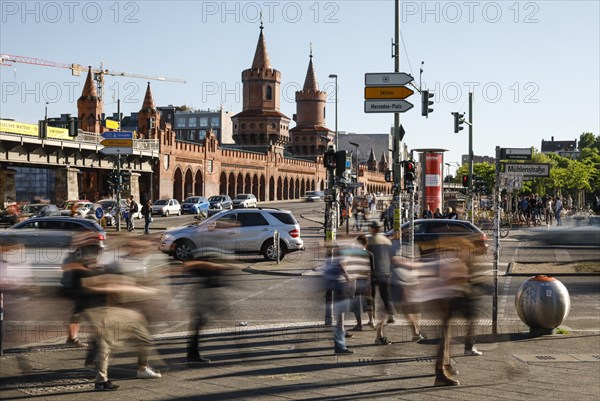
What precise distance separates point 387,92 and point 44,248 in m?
7.83

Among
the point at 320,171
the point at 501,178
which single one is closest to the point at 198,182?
the point at 320,171

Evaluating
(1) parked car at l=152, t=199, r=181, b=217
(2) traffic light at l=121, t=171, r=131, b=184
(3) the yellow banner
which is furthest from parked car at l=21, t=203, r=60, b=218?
(1) parked car at l=152, t=199, r=181, b=217

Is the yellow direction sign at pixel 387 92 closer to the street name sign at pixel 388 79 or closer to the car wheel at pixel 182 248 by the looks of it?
the street name sign at pixel 388 79

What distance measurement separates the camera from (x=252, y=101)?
125 metres

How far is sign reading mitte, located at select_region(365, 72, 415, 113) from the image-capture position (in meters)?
16.0

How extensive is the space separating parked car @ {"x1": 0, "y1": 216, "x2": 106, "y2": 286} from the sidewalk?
1128 millimetres

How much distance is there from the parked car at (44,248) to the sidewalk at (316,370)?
113 centimetres

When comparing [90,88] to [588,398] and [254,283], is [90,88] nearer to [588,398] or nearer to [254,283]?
[254,283]

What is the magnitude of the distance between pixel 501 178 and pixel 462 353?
468 cm

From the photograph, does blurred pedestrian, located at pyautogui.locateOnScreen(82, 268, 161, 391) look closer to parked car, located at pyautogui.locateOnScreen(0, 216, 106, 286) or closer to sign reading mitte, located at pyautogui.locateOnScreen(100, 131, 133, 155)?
parked car, located at pyautogui.locateOnScreen(0, 216, 106, 286)

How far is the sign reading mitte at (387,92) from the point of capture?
631 inches

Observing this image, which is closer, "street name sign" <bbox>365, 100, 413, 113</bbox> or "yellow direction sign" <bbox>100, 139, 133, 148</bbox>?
"street name sign" <bbox>365, 100, 413, 113</bbox>

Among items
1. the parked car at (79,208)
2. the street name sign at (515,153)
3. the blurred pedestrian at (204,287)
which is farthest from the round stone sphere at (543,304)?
the parked car at (79,208)

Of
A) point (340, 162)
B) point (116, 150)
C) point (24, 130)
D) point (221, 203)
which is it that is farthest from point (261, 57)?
point (340, 162)
